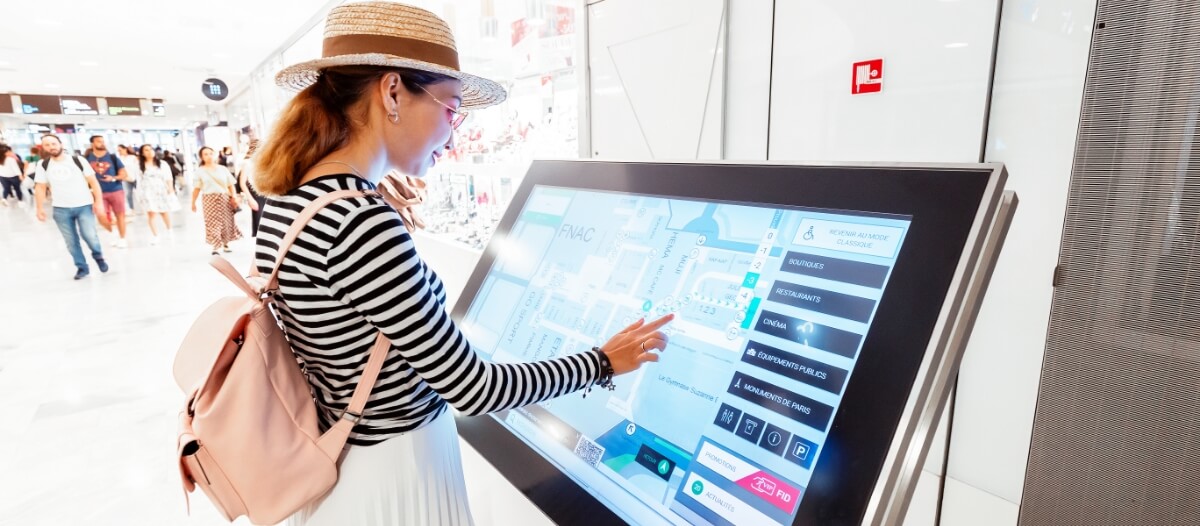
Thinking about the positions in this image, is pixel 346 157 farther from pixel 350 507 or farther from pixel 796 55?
pixel 796 55

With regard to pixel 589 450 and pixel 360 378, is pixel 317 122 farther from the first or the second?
pixel 589 450

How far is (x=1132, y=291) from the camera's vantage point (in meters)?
1.29

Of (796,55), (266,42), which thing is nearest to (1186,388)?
(796,55)

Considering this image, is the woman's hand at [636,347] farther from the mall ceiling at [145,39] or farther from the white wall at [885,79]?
the mall ceiling at [145,39]

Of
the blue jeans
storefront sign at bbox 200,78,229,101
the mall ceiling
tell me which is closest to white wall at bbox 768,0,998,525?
the mall ceiling

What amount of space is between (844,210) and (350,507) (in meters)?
1.02

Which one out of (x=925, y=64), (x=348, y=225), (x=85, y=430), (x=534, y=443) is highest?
(x=925, y=64)

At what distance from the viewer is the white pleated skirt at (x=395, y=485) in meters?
1.09

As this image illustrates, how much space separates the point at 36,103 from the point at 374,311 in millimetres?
25739

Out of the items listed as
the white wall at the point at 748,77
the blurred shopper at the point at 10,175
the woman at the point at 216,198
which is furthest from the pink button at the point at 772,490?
the blurred shopper at the point at 10,175

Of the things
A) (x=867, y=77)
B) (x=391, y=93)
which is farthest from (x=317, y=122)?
(x=867, y=77)

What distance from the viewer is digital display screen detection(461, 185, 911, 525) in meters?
0.69

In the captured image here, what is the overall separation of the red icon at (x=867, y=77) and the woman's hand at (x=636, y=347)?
1.58 m

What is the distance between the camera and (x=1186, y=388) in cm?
123
